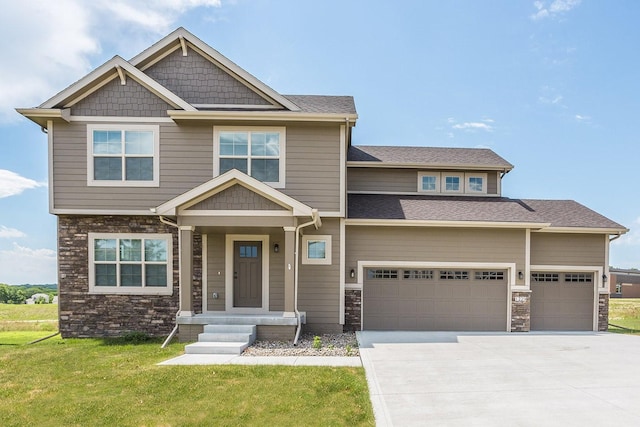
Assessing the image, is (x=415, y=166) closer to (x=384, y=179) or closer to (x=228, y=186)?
(x=384, y=179)

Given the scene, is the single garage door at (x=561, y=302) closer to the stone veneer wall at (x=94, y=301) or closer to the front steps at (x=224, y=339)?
the front steps at (x=224, y=339)

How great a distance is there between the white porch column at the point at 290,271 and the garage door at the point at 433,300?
2690mm

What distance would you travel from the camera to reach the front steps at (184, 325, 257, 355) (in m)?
8.23

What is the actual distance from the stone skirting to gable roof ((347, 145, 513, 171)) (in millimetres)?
4457

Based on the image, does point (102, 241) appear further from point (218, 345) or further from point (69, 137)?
point (218, 345)

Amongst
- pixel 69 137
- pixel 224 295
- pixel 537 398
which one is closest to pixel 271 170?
pixel 224 295

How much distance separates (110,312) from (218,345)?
416cm

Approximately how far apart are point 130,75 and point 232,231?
5.16 m

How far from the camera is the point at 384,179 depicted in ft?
43.6

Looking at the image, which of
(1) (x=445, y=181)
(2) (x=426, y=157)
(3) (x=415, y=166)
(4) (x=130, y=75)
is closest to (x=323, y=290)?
(3) (x=415, y=166)

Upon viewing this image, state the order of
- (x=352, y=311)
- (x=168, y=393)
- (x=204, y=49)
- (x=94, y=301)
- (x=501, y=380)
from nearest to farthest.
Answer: (x=168, y=393) → (x=501, y=380) → (x=94, y=301) → (x=204, y=49) → (x=352, y=311)

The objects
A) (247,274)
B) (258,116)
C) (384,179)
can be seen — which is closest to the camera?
(258,116)

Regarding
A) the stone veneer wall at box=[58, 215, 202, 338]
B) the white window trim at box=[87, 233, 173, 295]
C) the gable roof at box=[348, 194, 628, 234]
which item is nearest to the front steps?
the stone veneer wall at box=[58, 215, 202, 338]

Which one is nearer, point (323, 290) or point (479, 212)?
point (323, 290)
